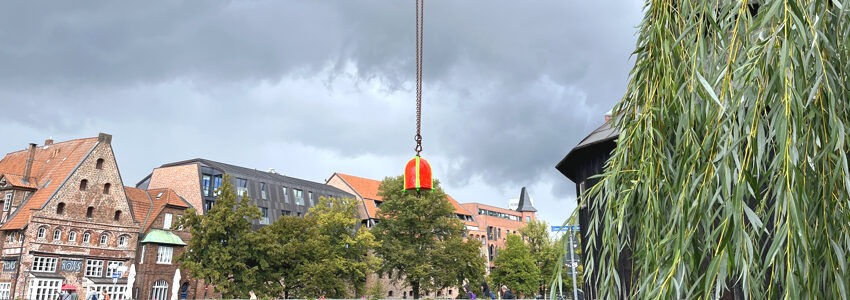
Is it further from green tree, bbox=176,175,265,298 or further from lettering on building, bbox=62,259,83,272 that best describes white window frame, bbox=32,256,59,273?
green tree, bbox=176,175,265,298

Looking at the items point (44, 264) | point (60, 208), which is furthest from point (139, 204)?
point (44, 264)

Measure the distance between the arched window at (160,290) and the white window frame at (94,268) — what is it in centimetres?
365

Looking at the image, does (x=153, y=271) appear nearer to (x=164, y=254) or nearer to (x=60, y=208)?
(x=164, y=254)

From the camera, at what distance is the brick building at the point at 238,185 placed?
53.6m

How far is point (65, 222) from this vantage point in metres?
43.6

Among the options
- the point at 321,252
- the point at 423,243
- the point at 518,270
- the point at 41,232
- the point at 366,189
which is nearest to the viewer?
the point at 321,252

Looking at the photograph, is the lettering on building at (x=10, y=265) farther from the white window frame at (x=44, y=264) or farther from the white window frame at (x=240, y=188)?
the white window frame at (x=240, y=188)

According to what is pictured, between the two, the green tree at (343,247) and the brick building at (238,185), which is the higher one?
the brick building at (238,185)

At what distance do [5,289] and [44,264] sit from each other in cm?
293

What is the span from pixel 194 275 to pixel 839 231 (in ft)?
109

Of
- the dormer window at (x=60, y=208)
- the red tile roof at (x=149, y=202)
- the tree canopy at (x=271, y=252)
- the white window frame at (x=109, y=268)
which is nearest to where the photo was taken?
the tree canopy at (x=271, y=252)

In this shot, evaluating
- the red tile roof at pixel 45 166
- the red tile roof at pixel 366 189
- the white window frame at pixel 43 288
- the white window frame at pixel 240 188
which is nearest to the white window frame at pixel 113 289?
the white window frame at pixel 43 288

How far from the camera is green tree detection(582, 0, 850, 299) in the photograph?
3.79 m

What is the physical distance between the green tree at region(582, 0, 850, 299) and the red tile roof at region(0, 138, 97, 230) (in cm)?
4625
